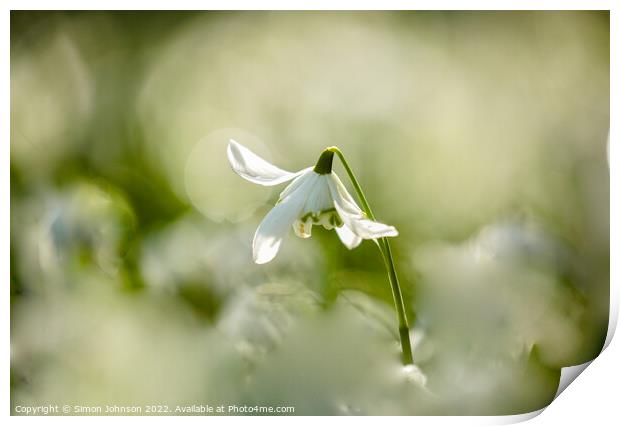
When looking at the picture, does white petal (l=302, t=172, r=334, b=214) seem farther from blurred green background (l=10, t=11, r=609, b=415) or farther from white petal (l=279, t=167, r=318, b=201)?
blurred green background (l=10, t=11, r=609, b=415)

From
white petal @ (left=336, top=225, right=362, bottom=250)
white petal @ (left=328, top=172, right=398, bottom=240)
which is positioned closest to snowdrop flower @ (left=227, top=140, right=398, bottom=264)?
white petal @ (left=328, top=172, right=398, bottom=240)

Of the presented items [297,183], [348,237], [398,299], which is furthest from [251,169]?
[398,299]

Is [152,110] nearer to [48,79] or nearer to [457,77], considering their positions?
[48,79]

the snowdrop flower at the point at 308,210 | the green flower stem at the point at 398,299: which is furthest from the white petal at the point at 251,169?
the green flower stem at the point at 398,299
